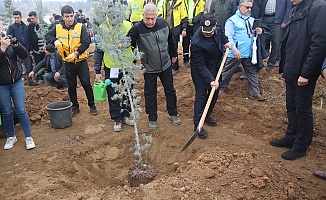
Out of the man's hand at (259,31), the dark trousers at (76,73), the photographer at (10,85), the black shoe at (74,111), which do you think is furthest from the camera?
the black shoe at (74,111)

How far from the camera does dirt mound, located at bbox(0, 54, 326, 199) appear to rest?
10.6 ft

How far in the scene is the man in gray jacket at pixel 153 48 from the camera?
4457 mm

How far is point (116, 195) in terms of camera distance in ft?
10.5

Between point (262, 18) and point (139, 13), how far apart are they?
319 centimetres

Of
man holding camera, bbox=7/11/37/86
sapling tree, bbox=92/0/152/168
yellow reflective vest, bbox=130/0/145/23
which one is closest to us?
sapling tree, bbox=92/0/152/168

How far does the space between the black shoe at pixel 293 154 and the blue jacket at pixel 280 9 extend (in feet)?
12.0

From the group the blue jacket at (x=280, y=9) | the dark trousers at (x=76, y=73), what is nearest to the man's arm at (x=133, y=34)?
the dark trousers at (x=76, y=73)

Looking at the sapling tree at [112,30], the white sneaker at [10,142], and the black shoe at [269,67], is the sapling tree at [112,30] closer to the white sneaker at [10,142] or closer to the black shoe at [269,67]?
the white sneaker at [10,142]

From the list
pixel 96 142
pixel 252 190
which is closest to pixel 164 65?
pixel 96 142

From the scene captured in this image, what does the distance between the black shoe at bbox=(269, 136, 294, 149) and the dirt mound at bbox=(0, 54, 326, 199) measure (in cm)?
11

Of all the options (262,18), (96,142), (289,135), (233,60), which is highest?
(262,18)

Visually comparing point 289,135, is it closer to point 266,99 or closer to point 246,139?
point 246,139

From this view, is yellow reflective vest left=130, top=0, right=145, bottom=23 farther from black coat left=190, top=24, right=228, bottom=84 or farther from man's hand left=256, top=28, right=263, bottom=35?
black coat left=190, top=24, right=228, bottom=84

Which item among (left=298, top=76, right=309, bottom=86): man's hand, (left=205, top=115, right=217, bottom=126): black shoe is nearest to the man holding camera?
(left=205, top=115, right=217, bottom=126): black shoe
